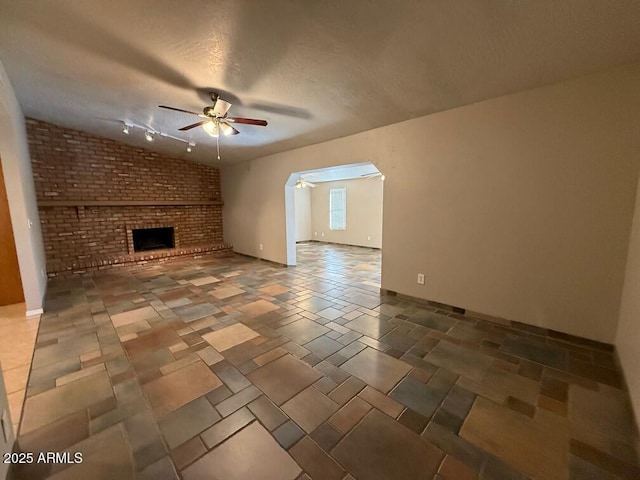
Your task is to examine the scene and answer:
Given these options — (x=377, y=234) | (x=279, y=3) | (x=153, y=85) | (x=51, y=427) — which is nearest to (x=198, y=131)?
(x=153, y=85)

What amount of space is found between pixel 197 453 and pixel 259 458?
0.33 metres

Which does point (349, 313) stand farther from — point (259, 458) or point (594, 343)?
point (594, 343)

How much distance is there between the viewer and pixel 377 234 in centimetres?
767

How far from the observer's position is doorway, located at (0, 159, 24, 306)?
11.1 feet

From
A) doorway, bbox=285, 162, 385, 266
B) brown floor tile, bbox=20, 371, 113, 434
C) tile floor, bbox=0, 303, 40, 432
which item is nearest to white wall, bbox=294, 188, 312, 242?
doorway, bbox=285, 162, 385, 266

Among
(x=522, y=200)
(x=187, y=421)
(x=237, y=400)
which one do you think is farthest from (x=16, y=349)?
(x=522, y=200)

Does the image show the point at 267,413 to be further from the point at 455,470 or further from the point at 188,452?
the point at 455,470

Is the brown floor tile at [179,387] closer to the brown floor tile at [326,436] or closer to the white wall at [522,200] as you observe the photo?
the brown floor tile at [326,436]

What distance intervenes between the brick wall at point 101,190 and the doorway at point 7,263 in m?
1.35

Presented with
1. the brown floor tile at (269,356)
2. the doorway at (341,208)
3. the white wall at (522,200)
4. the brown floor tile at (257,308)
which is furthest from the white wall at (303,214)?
the brown floor tile at (269,356)

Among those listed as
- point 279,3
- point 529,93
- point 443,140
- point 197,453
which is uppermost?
point 279,3

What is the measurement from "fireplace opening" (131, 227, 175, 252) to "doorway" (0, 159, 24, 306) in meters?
2.70

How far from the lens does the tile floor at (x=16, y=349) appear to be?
1775 millimetres

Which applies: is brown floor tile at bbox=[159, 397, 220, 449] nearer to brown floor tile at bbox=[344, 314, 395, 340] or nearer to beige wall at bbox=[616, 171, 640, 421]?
brown floor tile at bbox=[344, 314, 395, 340]
